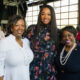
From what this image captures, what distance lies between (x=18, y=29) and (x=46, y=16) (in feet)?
1.21

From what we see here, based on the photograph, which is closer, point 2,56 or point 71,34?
point 2,56

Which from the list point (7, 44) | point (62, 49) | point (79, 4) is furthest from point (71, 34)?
point (79, 4)

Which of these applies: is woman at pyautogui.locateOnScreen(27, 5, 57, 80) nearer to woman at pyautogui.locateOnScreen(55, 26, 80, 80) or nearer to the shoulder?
woman at pyautogui.locateOnScreen(55, 26, 80, 80)

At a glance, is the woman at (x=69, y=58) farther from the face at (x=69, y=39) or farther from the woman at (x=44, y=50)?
the woman at (x=44, y=50)

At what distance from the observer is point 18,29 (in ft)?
7.47

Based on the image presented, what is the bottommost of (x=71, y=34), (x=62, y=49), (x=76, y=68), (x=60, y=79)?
(x=60, y=79)

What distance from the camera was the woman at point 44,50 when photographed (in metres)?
2.42

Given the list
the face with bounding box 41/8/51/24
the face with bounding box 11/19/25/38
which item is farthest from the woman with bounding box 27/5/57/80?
the face with bounding box 11/19/25/38

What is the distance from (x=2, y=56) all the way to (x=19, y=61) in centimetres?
18

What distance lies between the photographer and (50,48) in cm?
245

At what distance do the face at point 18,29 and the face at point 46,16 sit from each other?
27 cm

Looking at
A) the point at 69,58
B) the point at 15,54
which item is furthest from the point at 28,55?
the point at 69,58

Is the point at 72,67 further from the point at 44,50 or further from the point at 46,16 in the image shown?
the point at 46,16

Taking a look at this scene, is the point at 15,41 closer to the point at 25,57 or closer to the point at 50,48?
the point at 25,57
